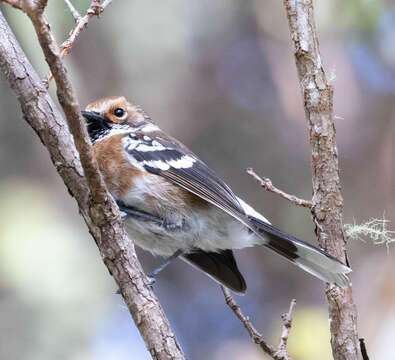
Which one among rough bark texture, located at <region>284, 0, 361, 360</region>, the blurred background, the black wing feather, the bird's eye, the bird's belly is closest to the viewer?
rough bark texture, located at <region>284, 0, 361, 360</region>

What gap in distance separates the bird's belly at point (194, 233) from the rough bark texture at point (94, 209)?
0.97 m

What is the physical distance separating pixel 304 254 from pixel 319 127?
2.88 ft

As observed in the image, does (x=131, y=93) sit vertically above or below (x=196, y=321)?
above

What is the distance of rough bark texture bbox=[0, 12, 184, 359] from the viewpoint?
251 centimetres

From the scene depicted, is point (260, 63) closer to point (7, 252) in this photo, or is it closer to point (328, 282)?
point (7, 252)

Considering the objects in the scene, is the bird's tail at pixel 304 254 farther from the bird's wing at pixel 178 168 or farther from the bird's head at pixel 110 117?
the bird's head at pixel 110 117

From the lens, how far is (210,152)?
6.60 m

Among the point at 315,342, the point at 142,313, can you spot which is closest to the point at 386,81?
the point at 315,342

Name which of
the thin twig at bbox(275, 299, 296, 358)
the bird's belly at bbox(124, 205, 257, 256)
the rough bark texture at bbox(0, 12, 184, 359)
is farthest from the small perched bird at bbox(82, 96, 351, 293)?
the rough bark texture at bbox(0, 12, 184, 359)

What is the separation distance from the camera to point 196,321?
691 centimetres

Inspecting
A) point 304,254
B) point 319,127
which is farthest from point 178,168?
point 319,127

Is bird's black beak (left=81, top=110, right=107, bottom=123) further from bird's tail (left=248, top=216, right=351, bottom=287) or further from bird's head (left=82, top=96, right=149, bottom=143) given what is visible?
bird's tail (left=248, top=216, right=351, bottom=287)

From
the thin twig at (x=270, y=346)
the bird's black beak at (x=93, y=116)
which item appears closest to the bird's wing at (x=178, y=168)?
the bird's black beak at (x=93, y=116)

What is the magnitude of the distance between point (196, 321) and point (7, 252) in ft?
8.34
